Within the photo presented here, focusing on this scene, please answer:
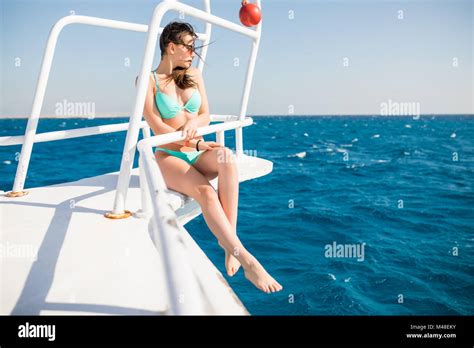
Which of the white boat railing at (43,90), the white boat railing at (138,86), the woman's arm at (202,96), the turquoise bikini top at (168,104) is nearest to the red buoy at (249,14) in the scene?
the white boat railing at (138,86)

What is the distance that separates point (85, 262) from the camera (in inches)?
88.0

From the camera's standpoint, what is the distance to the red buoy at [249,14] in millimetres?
4359

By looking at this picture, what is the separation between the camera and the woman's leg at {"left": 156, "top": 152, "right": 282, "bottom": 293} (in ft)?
7.75

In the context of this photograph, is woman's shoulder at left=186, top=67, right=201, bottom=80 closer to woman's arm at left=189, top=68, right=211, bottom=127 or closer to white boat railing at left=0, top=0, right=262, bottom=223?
woman's arm at left=189, top=68, right=211, bottom=127

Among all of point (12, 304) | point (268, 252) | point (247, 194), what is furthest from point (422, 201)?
point (12, 304)

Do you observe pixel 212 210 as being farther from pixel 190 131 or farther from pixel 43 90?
pixel 43 90

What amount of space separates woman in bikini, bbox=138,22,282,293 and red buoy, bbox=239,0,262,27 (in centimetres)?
136

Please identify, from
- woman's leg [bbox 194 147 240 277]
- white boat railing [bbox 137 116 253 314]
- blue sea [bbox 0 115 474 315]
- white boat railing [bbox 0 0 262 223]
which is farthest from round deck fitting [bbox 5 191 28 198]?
blue sea [bbox 0 115 474 315]

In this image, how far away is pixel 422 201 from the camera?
38.3ft

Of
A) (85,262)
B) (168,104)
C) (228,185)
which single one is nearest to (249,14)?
(168,104)

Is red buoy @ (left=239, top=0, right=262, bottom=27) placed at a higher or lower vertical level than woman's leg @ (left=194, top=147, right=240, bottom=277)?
higher
